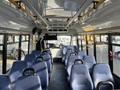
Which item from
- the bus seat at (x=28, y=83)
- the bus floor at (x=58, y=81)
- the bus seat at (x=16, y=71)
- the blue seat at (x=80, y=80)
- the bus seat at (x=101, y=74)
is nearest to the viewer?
the bus seat at (x=28, y=83)

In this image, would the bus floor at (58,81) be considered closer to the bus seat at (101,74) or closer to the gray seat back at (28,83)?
the bus seat at (101,74)

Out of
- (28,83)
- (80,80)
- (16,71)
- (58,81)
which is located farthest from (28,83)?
(58,81)

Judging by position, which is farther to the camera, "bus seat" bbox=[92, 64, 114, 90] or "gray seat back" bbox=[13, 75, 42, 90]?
"bus seat" bbox=[92, 64, 114, 90]

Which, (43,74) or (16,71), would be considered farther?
(43,74)

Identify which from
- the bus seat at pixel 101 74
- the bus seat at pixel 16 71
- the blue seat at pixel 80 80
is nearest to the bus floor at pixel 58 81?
the bus seat at pixel 16 71

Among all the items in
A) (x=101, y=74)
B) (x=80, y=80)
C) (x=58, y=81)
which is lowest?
(x=58, y=81)

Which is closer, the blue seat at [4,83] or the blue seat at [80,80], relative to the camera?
the blue seat at [4,83]

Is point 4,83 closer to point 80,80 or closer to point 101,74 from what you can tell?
A: point 80,80

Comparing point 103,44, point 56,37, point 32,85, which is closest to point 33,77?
point 32,85

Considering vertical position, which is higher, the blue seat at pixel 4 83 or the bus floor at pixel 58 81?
the blue seat at pixel 4 83

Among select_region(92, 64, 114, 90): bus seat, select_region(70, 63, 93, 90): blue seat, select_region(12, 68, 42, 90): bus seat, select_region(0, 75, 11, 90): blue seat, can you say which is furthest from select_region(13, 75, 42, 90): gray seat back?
select_region(92, 64, 114, 90): bus seat

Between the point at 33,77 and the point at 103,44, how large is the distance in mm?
3389

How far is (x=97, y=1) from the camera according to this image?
419 cm

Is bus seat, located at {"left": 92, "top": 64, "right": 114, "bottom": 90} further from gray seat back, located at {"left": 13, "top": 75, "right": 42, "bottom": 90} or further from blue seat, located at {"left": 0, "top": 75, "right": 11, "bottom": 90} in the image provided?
blue seat, located at {"left": 0, "top": 75, "right": 11, "bottom": 90}
